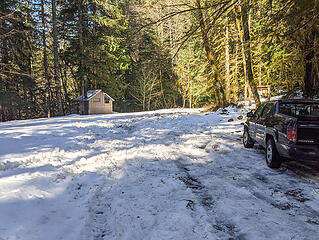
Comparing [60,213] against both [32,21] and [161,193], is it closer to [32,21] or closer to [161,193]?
[161,193]

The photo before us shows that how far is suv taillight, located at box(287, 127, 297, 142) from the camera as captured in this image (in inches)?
173

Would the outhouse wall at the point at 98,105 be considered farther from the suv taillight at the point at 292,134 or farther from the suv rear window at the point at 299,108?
the suv taillight at the point at 292,134

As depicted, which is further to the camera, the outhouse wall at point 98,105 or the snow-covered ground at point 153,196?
the outhouse wall at point 98,105

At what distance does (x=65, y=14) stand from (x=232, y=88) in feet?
87.9

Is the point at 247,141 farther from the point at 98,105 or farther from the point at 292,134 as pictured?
the point at 98,105

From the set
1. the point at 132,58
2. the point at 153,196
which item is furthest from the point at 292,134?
the point at 132,58

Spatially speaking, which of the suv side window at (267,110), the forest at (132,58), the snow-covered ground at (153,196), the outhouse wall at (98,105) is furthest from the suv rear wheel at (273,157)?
the outhouse wall at (98,105)

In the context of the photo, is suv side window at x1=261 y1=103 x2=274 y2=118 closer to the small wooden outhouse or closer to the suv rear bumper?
the suv rear bumper

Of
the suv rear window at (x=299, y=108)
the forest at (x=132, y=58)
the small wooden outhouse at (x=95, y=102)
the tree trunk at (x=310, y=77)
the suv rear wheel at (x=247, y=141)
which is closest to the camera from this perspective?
the suv rear window at (x=299, y=108)

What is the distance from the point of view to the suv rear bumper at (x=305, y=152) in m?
4.29

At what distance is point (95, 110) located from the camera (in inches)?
1221

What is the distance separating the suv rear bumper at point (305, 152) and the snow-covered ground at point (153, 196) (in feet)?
1.73

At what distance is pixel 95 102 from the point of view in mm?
30719

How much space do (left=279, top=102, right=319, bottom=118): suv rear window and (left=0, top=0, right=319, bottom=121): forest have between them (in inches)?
92.0
